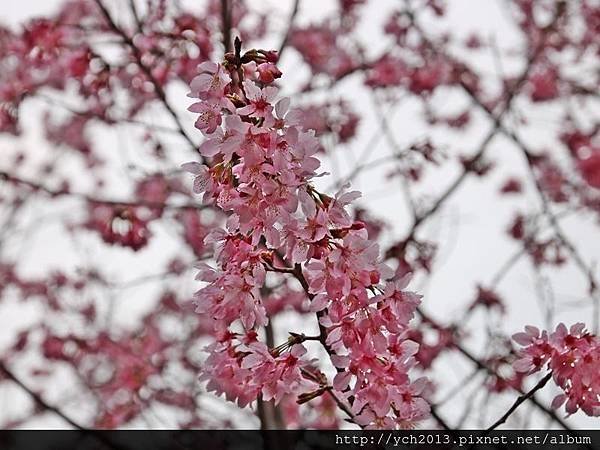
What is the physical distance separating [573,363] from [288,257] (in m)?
0.87

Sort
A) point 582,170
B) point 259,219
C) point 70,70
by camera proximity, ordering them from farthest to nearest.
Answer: point 582,170, point 70,70, point 259,219

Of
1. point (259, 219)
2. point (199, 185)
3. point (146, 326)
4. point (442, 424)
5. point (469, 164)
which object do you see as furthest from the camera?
Result: point (146, 326)

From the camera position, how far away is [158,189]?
20.5ft

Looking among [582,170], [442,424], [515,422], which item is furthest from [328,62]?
[442,424]

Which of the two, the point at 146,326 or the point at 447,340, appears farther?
the point at 146,326

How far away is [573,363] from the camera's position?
189 centimetres

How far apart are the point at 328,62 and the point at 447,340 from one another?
297 centimetres

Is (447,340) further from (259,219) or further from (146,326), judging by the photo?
(146,326)

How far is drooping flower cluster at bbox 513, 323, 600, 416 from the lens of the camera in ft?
6.11

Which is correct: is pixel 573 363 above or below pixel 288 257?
below

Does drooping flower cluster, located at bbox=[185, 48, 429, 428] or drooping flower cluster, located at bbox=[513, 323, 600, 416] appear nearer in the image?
drooping flower cluster, located at bbox=[185, 48, 429, 428]

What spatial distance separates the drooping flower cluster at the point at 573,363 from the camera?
6.11ft

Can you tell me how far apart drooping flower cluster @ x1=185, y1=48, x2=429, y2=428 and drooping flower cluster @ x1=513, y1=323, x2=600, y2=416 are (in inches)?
15.5

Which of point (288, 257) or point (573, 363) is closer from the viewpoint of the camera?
point (288, 257)
